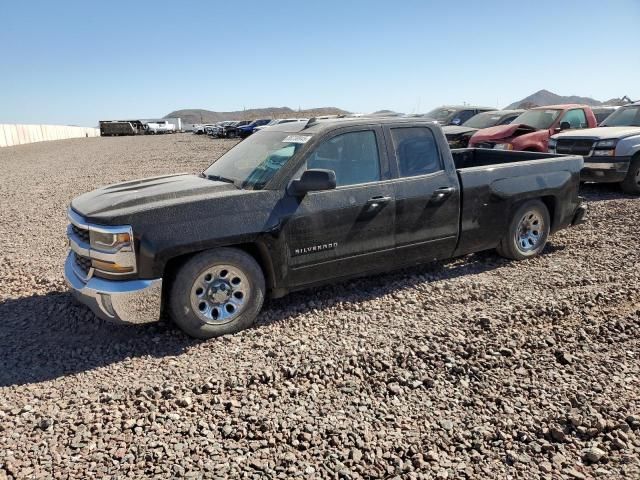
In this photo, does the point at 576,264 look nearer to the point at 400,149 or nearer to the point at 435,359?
the point at 400,149

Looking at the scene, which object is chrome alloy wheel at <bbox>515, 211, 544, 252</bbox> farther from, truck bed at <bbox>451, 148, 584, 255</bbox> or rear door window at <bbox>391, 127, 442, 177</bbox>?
rear door window at <bbox>391, 127, 442, 177</bbox>

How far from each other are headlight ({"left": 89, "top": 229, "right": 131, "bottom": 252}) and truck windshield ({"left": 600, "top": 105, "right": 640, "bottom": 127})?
36.9 ft

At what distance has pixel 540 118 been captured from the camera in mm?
12250

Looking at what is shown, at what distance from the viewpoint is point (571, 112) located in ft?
39.8

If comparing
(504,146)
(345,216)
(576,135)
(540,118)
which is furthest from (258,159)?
(540,118)

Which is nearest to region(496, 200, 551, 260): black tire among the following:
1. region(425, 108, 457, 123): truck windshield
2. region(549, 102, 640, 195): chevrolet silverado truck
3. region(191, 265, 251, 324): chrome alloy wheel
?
region(191, 265, 251, 324): chrome alloy wheel

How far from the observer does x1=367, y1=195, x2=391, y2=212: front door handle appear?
4.64 m

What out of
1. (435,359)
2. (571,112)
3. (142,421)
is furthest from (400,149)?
(571,112)

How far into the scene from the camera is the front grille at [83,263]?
4.07 metres

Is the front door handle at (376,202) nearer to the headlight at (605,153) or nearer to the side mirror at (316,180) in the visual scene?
the side mirror at (316,180)

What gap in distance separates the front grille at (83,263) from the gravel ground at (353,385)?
0.61 metres

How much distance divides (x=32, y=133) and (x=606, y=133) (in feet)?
170

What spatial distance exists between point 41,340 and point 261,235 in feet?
6.83

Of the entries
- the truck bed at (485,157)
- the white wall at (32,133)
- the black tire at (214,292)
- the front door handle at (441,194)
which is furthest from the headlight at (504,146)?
the white wall at (32,133)
